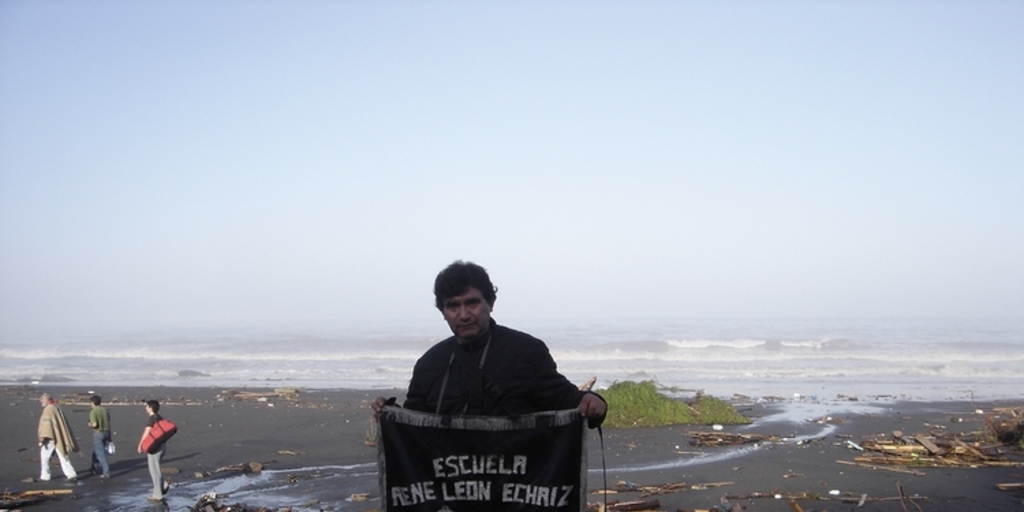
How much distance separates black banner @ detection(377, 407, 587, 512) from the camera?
16.8 feet

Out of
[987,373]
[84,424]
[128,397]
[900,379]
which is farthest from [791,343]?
[84,424]

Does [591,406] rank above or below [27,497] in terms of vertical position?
above

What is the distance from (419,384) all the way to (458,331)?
0.49 m

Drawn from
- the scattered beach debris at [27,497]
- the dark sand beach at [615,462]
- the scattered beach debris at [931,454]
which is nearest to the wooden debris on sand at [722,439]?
the dark sand beach at [615,462]

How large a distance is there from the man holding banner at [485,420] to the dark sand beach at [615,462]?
575cm

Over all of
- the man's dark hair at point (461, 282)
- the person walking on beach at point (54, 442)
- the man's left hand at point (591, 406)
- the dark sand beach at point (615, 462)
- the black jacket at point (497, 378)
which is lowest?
the dark sand beach at point (615, 462)

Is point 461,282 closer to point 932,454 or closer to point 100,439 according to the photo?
point 932,454

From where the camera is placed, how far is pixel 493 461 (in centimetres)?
518

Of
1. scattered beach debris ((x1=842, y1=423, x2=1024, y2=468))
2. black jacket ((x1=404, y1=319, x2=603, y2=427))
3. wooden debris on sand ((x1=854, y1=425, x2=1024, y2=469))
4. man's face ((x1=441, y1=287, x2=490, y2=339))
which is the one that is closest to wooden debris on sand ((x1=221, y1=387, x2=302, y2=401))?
scattered beach debris ((x1=842, y1=423, x2=1024, y2=468))

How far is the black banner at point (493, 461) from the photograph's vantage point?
16.8 ft

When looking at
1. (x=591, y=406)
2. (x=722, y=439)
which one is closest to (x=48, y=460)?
(x=722, y=439)

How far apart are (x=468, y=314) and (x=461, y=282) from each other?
197mm

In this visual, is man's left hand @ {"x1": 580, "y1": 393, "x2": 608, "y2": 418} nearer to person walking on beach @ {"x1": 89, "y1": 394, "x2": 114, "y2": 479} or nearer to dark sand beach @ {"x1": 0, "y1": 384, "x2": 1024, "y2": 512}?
dark sand beach @ {"x1": 0, "y1": 384, "x2": 1024, "y2": 512}

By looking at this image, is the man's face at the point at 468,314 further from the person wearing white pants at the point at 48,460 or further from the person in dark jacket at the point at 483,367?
the person wearing white pants at the point at 48,460
